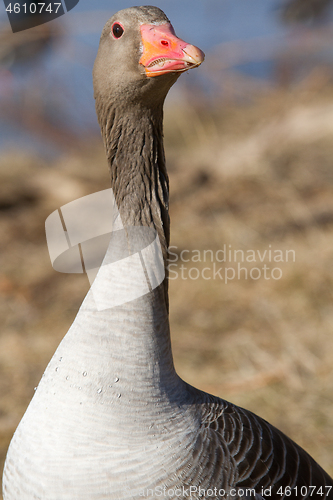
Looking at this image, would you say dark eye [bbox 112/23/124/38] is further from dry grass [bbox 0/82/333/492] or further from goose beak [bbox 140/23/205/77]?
dry grass [bbox 0/82/333/492]

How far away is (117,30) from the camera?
6.22ft

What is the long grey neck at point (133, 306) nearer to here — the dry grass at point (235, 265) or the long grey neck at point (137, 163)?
the long grey neck at point (137, 163)

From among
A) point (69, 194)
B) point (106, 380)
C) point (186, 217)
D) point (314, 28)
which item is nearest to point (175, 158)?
point (186, 217)

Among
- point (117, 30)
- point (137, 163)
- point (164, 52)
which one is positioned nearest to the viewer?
point (164, 52)

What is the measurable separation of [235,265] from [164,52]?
178 inches

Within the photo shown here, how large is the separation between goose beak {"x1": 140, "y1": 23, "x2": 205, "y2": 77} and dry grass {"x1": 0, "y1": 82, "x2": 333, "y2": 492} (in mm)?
3175

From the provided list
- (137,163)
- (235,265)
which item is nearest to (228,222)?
(235,265)

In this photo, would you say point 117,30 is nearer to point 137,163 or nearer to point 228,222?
point 137,163

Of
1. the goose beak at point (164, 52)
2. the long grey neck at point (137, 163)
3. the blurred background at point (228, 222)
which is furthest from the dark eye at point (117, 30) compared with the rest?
the blurred background at point (228, 222)

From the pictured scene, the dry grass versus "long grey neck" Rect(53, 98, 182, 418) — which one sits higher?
"long grey neck" Rect(53, 98, 182, 418)

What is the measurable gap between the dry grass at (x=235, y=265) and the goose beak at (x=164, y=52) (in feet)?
10.4

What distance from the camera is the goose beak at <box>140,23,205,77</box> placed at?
5.35 feet

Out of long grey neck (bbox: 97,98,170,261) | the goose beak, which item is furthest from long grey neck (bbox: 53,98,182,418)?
the goose beak

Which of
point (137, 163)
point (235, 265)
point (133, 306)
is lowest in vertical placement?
point (235, 265)
